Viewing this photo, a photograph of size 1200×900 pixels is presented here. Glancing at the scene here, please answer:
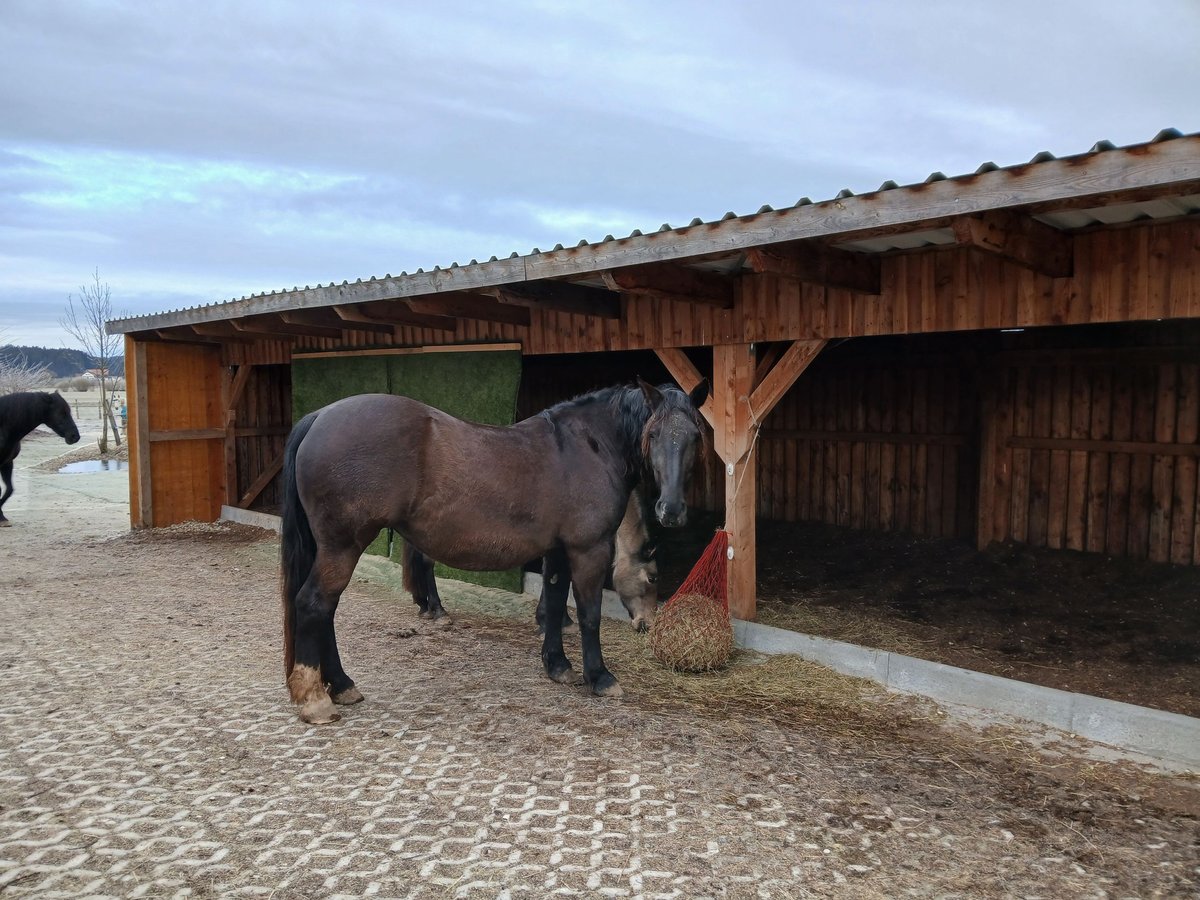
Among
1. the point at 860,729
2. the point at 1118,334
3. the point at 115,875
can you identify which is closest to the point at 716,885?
the point at 860,729

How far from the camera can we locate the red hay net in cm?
508

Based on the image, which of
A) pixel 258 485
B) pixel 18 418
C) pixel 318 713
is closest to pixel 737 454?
pixel 318 713

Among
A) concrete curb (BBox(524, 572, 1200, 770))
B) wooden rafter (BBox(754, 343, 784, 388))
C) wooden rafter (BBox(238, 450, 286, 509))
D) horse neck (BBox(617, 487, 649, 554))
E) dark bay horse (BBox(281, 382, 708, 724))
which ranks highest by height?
wooden rafter (BBox(754, 343, 784, 388))

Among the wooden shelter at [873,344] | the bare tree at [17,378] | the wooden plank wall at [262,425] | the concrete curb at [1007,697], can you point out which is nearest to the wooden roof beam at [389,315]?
the wooden shelter at [873,344]

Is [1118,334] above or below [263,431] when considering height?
above

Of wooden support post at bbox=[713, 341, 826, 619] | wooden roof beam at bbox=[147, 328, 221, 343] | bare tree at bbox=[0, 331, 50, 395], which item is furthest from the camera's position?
bare tree at bbox=[0, 331, 50, 395]

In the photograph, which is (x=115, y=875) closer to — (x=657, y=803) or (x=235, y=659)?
(x=657, y=803)

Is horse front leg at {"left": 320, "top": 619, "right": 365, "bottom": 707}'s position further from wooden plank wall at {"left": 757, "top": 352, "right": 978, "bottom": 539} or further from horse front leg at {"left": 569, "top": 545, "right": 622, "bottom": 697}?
wooden plank wall at {"left": 757, "top": 352, "right": 978, "bottom": 539}

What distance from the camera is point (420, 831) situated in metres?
2.95

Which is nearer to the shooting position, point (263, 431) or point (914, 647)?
point (914, 647)

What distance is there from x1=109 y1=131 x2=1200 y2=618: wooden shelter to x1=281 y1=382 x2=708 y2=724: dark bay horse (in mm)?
883

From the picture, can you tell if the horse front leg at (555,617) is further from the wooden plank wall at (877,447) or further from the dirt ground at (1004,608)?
the wooden plank wall at (877,447)

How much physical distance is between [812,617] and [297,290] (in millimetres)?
5348

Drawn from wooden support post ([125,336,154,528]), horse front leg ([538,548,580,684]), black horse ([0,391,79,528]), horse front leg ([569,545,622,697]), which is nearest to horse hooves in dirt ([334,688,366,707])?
horse front leg ([538,548,580,684])
